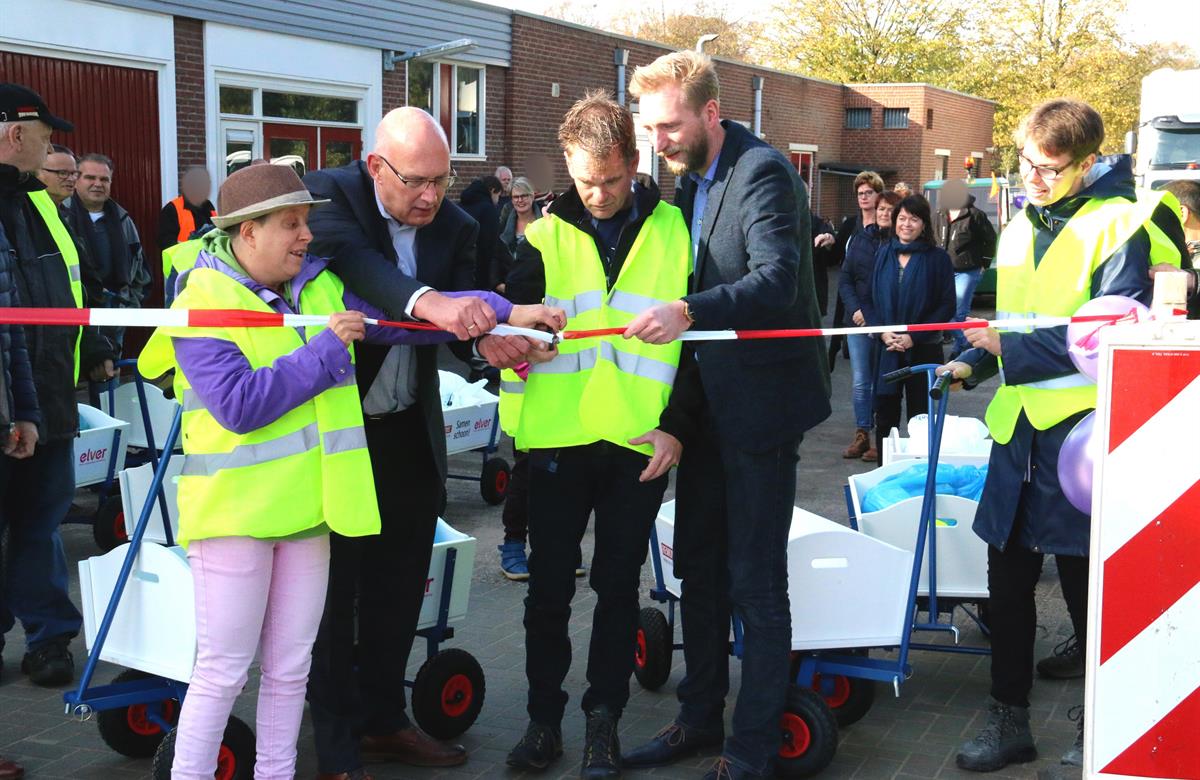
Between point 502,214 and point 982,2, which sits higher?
point 982,2

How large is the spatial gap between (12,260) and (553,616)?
7.96 ft

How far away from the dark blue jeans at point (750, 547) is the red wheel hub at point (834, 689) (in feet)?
1.65

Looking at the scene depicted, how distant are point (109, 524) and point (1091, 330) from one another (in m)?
5.33

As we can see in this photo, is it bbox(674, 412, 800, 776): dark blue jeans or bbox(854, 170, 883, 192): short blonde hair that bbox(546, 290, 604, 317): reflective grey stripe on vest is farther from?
bbox(854, 170, 883, 192): short blonde hair

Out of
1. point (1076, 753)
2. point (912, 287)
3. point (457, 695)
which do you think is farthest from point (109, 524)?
point (912, 287)

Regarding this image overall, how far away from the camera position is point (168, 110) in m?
15.1

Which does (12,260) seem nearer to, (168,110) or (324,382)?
(324,382)

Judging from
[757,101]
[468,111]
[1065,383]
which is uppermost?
[757,101]

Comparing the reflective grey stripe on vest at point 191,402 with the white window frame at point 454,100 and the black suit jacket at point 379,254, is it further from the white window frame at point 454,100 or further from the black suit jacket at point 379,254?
the white window frame at point 454,100

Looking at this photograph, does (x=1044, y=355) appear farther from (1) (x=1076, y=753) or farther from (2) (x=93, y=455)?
(2) (x=93, y=455)

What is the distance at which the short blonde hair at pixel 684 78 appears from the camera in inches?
149

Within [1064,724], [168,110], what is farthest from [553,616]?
[168,110]

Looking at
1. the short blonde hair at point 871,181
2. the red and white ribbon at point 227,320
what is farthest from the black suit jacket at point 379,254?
the short blonde hair at point 871,181

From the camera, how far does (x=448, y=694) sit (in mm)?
4445
